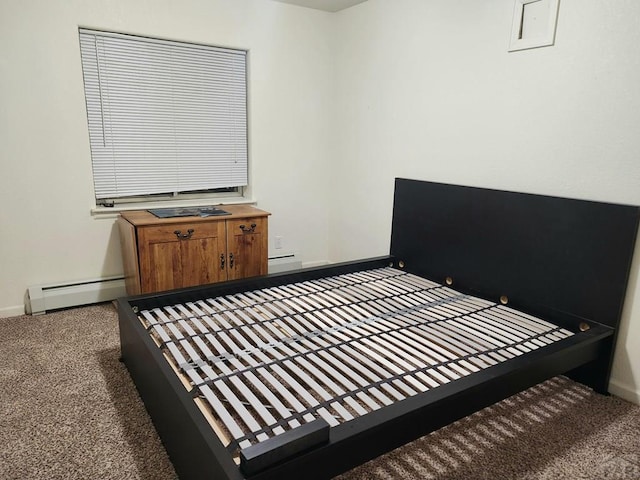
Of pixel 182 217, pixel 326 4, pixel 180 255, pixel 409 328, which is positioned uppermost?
pixel 326 4

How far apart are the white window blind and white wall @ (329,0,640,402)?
39.1 inches

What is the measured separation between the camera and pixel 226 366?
187cm

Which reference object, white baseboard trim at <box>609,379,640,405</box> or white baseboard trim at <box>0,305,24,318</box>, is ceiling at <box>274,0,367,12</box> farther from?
white baseboard trim at <box>609,379,640,405</box>

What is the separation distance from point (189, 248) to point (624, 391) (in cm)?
257

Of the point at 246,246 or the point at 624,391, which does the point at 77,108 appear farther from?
the point at 624,391

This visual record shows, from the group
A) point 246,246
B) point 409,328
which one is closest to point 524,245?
point 409,328

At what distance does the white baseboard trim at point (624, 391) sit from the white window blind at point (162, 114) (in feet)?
9.42

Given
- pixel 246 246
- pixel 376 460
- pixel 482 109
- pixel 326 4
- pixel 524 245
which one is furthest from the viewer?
pixel 326 4

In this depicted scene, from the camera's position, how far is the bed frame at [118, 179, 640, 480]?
4.61 ft

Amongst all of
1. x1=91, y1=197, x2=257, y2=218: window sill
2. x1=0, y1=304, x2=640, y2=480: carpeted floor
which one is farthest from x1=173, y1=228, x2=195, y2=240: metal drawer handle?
x1=0, y1=304, x2=640, y2=480: carpeted floor

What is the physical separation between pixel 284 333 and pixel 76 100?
2.14m

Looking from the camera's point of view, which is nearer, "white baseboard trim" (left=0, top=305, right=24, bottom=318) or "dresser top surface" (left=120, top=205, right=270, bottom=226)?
"dresser top surface" (left=120, top=205, right=270, bottom=226)

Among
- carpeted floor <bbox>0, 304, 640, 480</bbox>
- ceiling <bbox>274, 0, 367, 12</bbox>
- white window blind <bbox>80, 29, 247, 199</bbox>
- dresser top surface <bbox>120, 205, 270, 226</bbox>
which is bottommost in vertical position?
carpeted floor <bbox>0, 304, 640, 480</bbox>

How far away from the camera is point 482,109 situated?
8.90ft
